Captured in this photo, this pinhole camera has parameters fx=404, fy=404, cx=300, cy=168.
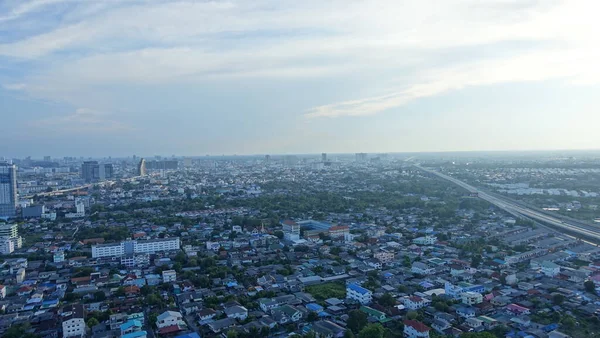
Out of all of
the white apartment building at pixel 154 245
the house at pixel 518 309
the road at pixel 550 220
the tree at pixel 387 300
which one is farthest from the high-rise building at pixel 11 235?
the road at pixel 550 220

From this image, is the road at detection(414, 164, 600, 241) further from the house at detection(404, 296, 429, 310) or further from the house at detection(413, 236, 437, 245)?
the house at detection(404, 296, 429, 310)

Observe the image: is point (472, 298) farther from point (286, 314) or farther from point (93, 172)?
point (93, 172)

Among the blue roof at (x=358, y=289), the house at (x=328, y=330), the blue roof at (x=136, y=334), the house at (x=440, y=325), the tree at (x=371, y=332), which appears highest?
the tree at (x=371, y=332)

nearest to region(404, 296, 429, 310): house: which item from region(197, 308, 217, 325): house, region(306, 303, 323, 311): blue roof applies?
region(306, 303, 323, 311): blue roof

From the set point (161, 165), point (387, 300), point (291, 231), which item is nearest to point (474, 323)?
point (387, 300)

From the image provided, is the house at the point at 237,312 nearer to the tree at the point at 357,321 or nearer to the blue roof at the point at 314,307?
the blue roof at the point at 314,307

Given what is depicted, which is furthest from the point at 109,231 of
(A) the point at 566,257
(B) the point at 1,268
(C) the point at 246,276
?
(A) the point at 566,257

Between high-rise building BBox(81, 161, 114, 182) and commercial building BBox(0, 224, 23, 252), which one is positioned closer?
commercial building BBox(0, 224, 23, 252)
